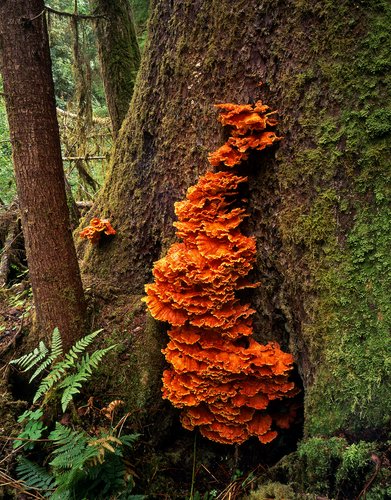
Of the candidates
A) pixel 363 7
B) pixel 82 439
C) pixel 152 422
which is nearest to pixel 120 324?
pixel 152 422

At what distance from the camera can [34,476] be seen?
125 inches

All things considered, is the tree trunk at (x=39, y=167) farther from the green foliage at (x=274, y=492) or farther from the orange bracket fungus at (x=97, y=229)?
the green foliage at (x=274, y=492)

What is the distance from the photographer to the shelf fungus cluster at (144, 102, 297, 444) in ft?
10.3

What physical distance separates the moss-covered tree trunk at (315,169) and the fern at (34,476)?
1.49 meters

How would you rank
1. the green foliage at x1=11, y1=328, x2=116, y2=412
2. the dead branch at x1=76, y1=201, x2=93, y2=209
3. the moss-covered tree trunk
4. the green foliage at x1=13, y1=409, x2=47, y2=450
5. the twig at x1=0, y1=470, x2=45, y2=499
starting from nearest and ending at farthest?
the moss-covered tree trunk, the twig at x1=0, y1=470, x2=45, y2=499, the green foliage at x1=11, y1=328, x2=116, y2=412, the green foliage at x1=13, y1=409, x2=47, y2=450, the dead branch at x1=76, y1=201, x2=93, y2=209

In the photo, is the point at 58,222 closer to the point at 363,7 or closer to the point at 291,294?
the point at 291,294

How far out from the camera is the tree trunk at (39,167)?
3311 mm

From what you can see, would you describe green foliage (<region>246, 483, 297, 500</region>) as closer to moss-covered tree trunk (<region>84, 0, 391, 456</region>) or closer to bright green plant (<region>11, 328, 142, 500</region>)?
moss-covered tree trunk (<region>84, 0, 391, 456</region>)

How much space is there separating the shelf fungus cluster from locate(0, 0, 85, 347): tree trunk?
3.42 ft

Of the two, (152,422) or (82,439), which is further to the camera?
(152,422)

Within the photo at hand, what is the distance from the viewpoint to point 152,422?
3.68 metres

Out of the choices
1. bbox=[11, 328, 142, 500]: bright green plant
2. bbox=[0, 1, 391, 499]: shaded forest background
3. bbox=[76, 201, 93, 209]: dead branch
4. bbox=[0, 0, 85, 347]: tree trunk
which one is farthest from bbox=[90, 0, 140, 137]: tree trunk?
bbox=[11, 328, 142, 500]: bright green plant

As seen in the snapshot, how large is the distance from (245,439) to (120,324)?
179cm

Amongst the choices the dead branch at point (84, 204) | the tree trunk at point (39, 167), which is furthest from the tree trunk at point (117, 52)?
the tree trunk at point (39, 167)
